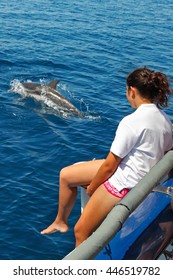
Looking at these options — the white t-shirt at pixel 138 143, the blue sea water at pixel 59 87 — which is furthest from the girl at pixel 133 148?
the blue sea water at pixel 59 87

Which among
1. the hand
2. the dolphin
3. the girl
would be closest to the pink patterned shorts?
the girl

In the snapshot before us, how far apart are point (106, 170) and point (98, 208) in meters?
0.41

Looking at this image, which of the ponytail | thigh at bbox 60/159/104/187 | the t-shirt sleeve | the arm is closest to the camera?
the t-shirt sleeve

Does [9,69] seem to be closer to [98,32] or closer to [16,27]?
[16,27]

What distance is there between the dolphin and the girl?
11.4 m

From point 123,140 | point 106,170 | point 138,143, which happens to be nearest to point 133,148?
point 138,143

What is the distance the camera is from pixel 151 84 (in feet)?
17.9

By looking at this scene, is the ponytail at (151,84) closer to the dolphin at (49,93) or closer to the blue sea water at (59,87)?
the blue sea water at (59,87)

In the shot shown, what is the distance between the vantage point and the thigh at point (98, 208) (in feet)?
17.5

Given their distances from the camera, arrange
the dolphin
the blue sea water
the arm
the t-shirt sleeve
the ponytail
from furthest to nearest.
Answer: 1. the dolphin
2. the blue sea water
3. the ponytail
4. the arm
5. the t-shirt sleeve

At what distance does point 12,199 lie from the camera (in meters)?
10.8

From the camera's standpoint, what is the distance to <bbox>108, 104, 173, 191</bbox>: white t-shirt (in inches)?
206

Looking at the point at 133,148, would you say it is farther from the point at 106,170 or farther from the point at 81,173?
the point at 81,173

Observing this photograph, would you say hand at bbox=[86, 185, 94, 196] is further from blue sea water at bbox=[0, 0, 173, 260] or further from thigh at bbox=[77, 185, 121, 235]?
blue sea water at bbox=[0, 0, 173, 260]
